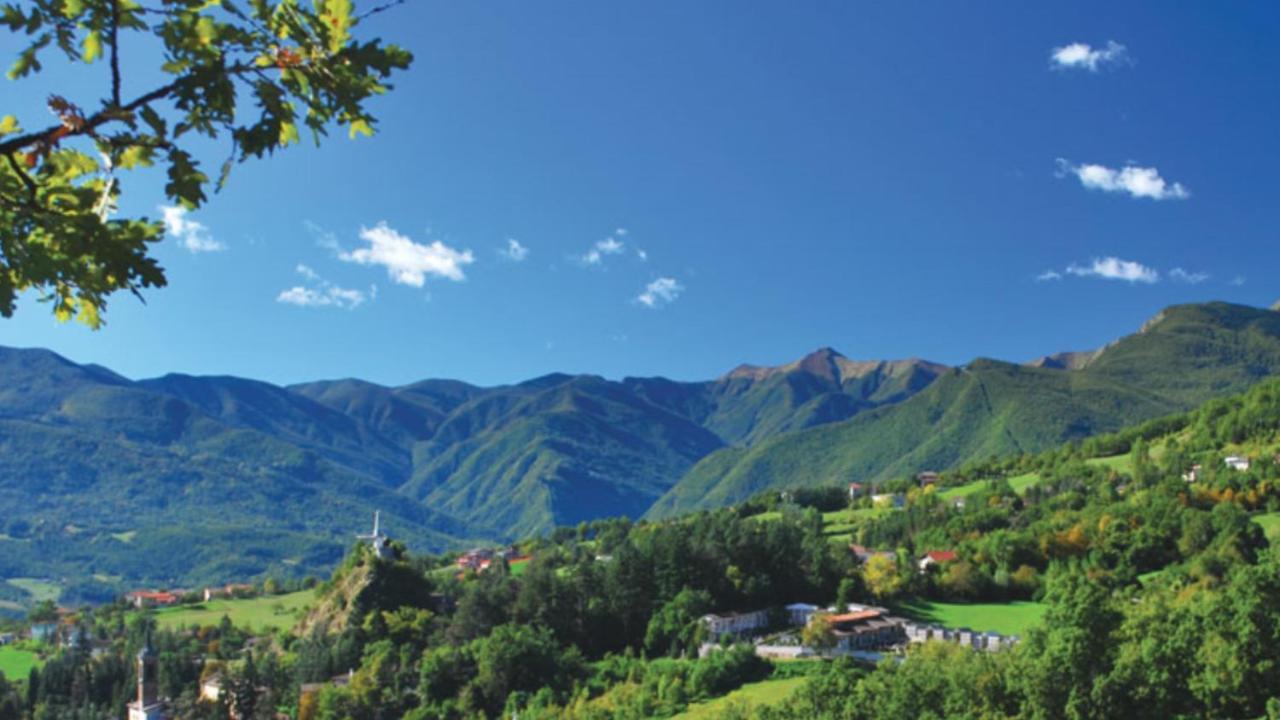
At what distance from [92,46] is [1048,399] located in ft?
552

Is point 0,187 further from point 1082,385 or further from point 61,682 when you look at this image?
point 1082,385

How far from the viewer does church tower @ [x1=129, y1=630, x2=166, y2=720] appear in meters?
46.9

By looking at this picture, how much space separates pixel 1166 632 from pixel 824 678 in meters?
9.98

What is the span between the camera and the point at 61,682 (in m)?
51.0

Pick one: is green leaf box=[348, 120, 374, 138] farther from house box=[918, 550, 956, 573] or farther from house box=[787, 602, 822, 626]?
house box=[918, 550, 956, 573]

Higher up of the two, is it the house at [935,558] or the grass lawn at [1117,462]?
the grass lawn at [1117,462]

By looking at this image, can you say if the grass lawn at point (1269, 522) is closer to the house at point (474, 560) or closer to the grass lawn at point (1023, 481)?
the grass lawn at point (1023, 481)

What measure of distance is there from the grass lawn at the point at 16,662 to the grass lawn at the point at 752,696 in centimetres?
4834

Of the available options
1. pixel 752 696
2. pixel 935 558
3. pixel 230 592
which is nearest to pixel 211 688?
pixel 752 696

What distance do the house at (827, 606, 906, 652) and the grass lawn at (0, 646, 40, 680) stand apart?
172 feet

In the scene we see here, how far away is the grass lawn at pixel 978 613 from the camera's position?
49188mm

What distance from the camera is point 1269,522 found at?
183 ft

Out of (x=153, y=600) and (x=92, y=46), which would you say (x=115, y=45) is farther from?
(x=153, y=600)

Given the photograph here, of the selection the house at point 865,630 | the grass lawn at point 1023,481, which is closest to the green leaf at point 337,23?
the house at point 865,630
